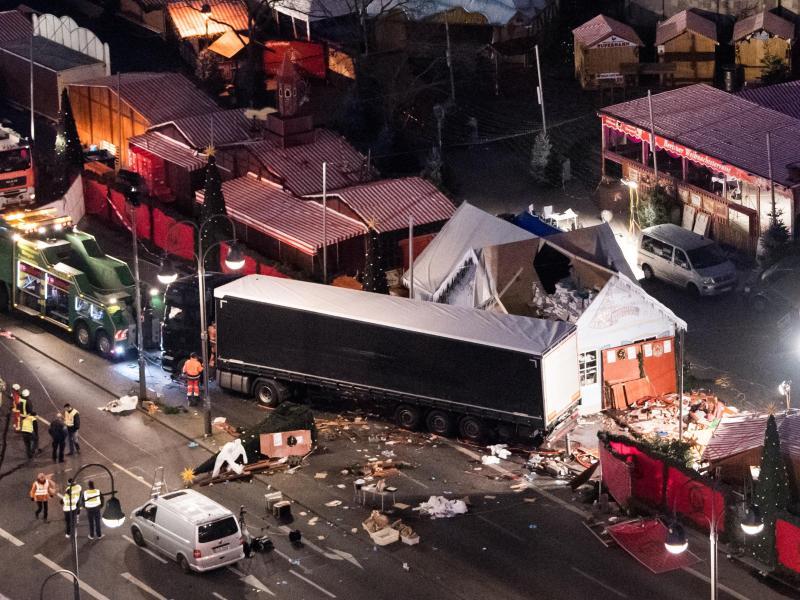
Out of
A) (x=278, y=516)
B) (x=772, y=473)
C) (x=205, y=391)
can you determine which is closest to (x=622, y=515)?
(x=772, y=473)

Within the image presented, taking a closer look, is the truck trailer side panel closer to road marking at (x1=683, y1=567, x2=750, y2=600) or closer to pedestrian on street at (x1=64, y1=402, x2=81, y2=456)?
pedestrian on street at (x1=64, y1=402, x2=81, y2=456)

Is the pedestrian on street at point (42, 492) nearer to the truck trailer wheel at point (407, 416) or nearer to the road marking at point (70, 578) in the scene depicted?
the road marking at point (70, 578)

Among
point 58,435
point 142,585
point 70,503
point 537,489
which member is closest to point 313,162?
point 58,435

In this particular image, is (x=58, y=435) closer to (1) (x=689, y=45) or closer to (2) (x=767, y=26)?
(1) (x=689, y=45)

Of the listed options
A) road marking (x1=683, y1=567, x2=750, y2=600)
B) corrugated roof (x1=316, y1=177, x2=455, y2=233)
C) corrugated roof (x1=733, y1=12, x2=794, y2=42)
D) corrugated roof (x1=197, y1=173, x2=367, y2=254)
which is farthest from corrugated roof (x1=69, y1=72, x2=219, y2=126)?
road marking (x1=683, y1=567, x2=750, y2=600)

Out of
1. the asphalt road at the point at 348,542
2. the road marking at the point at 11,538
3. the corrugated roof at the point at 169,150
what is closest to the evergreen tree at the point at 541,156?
the corrugated roof at the point at 169,150

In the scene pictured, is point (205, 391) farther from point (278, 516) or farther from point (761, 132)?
point (761, 132)
